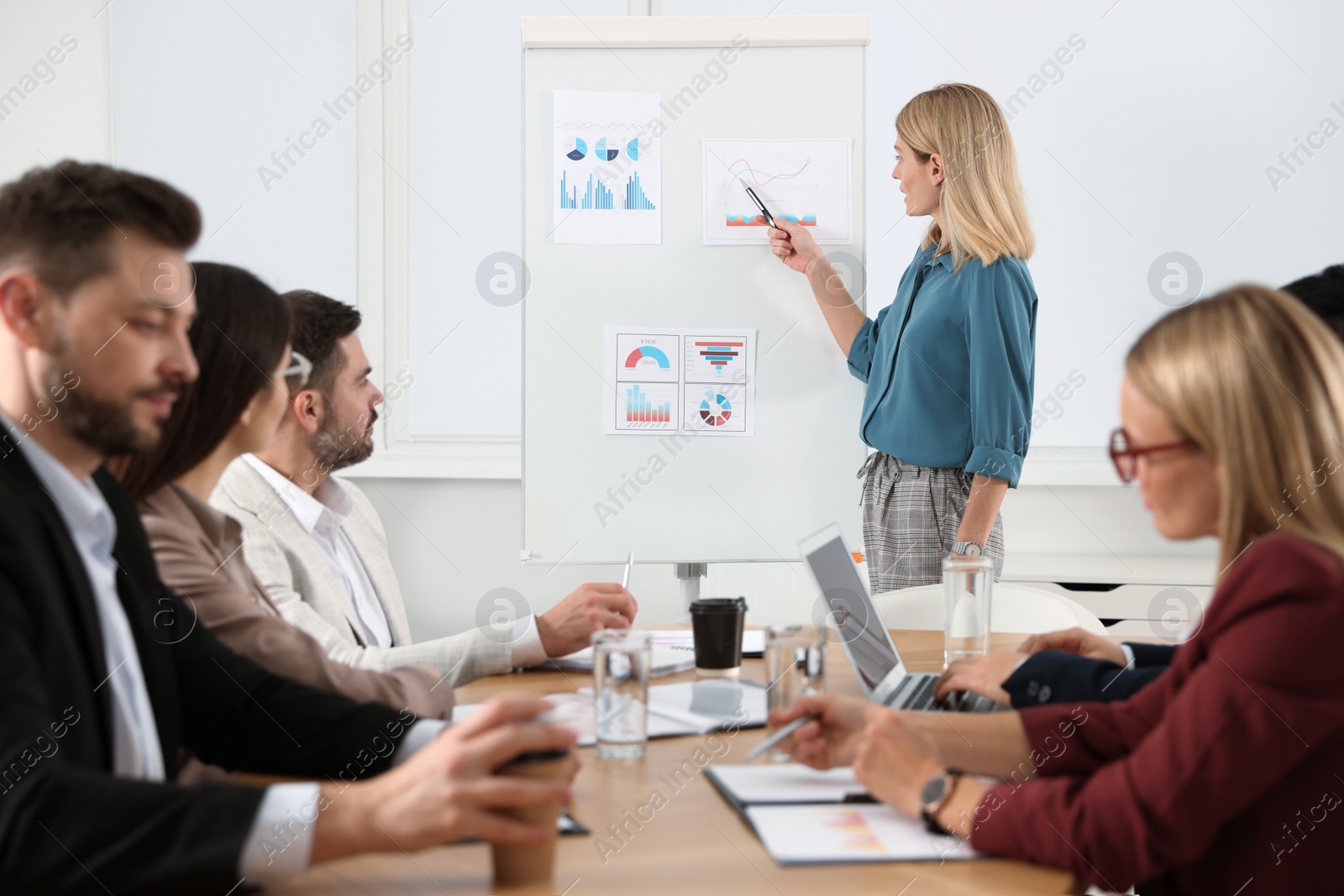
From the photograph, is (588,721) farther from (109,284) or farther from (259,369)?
(109,284)

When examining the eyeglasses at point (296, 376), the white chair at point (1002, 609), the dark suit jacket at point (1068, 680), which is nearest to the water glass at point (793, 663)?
the dark suit jacket at point (1068, 680)

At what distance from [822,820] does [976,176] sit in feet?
5.84

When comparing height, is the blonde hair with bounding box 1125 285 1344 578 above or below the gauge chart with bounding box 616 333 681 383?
below

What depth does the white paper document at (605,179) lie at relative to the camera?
2734 millimetres

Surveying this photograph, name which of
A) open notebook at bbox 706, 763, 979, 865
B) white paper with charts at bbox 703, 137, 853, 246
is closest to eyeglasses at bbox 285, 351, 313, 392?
open notebook at bbox 706, 763, 979, 865

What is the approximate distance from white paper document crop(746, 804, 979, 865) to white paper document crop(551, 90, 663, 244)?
192cm

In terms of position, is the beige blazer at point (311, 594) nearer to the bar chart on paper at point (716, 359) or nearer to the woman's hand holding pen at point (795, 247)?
the bar chart on paper at point (716, 359)

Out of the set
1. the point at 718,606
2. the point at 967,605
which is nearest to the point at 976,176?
the point at 967,605

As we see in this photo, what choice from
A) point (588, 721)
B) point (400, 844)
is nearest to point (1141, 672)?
point (588, 721)

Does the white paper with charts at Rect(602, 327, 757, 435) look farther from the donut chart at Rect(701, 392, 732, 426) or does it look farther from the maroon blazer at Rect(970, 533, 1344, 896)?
the maroon blazer at Rect(970, 533, 1344, 896)

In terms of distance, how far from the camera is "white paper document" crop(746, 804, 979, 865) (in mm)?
908

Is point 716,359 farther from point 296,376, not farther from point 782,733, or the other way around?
point 782,733

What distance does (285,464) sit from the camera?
199 cm

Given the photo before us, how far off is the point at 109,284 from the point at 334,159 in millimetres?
2855
